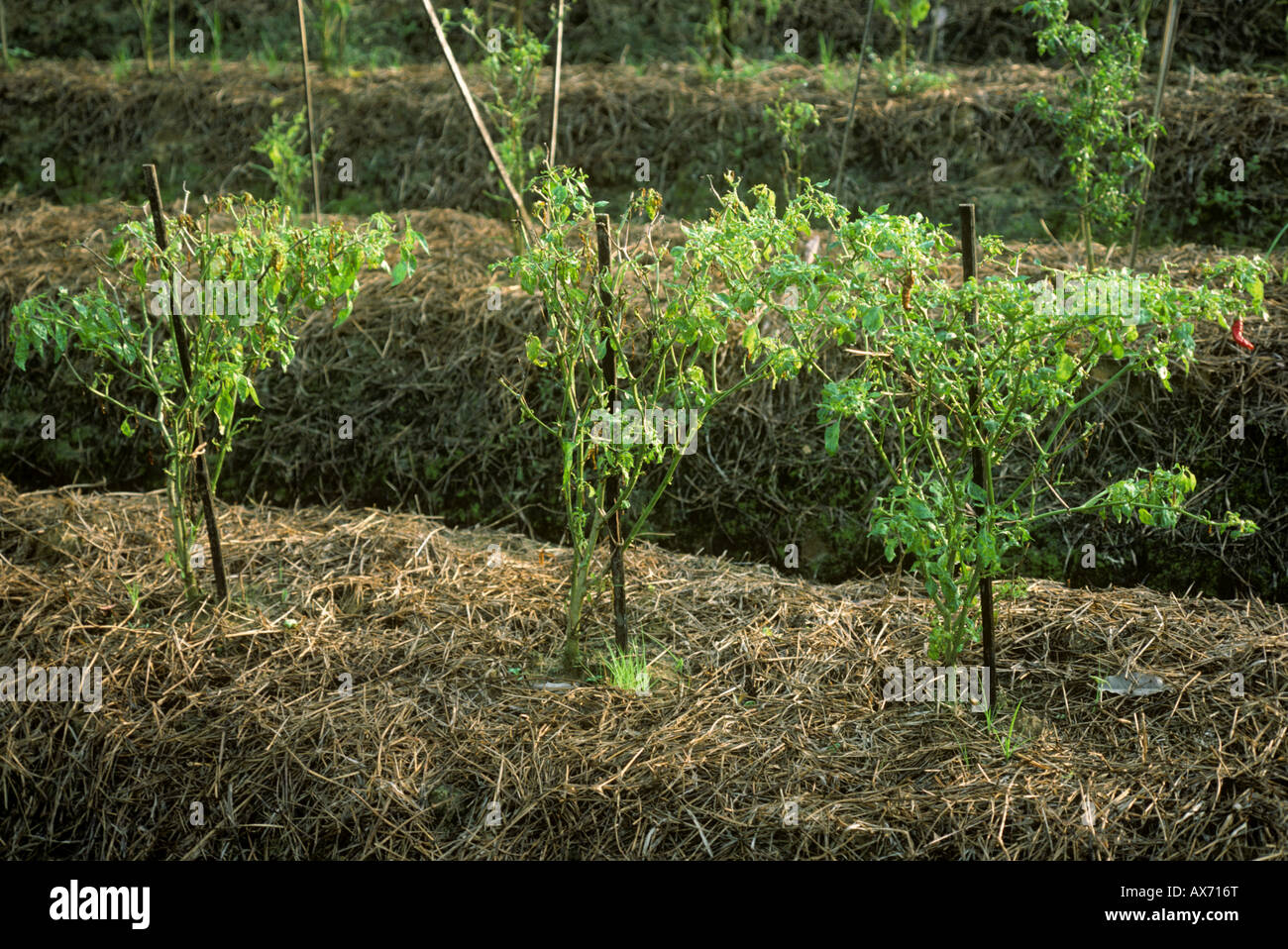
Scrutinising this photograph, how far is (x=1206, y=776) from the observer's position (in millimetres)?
2570

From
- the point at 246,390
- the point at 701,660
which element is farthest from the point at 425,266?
the point at 701,660

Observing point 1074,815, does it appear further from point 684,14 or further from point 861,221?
point 684,14

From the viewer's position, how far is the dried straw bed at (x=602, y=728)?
255 cm

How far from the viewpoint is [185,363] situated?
3186 millimetres

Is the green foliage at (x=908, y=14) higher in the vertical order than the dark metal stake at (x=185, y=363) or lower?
higher

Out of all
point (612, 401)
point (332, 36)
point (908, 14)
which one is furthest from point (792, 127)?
point (332, 36)

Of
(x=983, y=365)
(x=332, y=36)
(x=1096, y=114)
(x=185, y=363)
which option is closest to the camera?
(x=983, y=365)

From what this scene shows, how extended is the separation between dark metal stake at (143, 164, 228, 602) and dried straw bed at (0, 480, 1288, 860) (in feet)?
0.43

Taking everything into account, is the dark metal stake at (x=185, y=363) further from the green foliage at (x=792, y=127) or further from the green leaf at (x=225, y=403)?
the green foliage at (x=792, y=127)

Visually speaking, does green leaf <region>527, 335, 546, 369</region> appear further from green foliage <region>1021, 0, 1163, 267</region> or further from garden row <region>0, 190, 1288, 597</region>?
green foliage <region>1021, 0, 1163, 267</region>

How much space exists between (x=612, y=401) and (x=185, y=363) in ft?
4.27

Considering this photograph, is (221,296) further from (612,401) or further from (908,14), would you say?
(908,14)

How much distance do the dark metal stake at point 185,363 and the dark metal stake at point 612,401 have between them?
1.22 m

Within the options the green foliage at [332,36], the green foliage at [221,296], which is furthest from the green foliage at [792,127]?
the green foliage at [332,36]
